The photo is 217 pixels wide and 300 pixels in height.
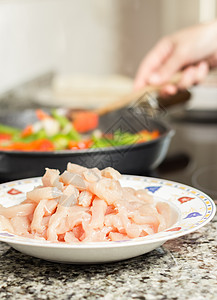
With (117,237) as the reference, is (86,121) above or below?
above

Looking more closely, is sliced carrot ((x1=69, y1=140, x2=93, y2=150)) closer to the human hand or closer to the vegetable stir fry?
the vegetable stir fry

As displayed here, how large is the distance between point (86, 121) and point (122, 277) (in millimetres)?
1104

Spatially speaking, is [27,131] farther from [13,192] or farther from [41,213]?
[41,213]

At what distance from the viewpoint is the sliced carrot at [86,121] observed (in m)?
1.99

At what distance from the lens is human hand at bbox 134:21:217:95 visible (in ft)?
7.70

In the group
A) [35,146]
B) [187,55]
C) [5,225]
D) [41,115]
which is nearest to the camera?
[5,225]

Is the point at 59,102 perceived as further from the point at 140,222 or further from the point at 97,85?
the point at 140,222

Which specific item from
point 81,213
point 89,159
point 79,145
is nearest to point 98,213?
point 81,213

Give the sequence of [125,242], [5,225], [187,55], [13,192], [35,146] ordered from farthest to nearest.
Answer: [187,55], [35,146], [13,192], [5,225], [125,242]

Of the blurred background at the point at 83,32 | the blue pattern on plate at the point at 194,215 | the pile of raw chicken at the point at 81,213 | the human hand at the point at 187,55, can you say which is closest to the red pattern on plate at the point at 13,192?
the pile of raw chicken at the point at 81,213

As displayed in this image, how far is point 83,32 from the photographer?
13.1 ft

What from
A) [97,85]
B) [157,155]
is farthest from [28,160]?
[97,85]

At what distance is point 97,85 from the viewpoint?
2.92 meters

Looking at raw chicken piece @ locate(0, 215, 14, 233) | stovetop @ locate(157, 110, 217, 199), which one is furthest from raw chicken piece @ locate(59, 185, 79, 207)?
stovetop @ locate(157, 110, 217, 199)
